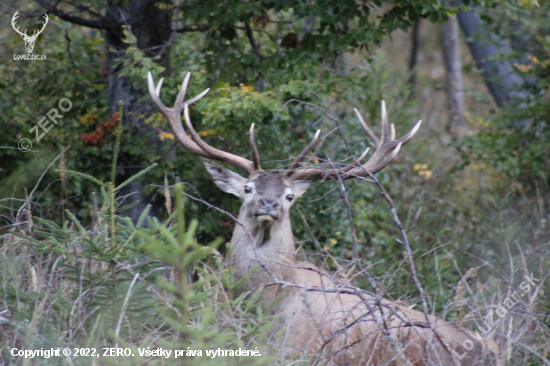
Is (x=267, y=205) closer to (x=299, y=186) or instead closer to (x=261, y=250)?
(x=261, y=250)

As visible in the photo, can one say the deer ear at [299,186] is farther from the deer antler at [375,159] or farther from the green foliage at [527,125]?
the green foliage at [527,125]

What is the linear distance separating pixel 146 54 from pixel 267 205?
9.57ft

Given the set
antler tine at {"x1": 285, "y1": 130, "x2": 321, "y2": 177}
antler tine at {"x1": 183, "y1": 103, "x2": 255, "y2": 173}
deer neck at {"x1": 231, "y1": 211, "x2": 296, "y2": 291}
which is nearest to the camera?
deer neck at {"x1": 231, "y1": 211, "x2": 296, "y2": 291}

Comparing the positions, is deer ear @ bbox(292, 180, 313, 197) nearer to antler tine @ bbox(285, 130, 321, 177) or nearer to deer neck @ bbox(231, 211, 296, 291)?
antler tine @ bbox(285, 130, 321, 177)

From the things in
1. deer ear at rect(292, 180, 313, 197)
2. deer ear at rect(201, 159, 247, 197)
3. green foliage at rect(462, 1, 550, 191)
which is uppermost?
green foliage at rect(462, 1, 550, 191)

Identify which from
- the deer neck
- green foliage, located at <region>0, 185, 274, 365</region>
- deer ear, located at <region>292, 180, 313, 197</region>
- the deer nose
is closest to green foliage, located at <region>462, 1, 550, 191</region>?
deer ear, located at <region>292, 180, 313, 197</region>

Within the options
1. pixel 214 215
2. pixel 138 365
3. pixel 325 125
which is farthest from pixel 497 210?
pixel 138 365

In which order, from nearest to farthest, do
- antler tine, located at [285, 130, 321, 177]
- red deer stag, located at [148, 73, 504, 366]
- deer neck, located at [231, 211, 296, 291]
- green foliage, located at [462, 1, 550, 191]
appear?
1. red deer stag, located at [148, 73, 504, 366]
2. deer neck, located at [231, 211, 296, 291]
3. antler tine, located at [285, 130, 321, 177]
4. green foliage, located at [462, 1, 550, 191]

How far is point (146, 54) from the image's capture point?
6609mm

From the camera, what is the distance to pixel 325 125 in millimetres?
7227

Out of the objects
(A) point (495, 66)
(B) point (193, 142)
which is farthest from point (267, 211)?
(A) point (495, 66)

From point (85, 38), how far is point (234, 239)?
168 inches

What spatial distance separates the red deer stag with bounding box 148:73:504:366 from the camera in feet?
13.3

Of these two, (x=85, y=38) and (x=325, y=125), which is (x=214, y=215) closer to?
(x=325, y=125)
